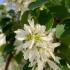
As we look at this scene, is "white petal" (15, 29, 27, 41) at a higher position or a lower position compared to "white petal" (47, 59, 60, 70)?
higher

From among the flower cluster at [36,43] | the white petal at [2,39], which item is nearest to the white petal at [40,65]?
the flower cluster at [36,43]

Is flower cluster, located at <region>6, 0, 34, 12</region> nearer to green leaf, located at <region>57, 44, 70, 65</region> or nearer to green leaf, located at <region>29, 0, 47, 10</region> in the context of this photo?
green leaf, located at <region>29, 0, 47, 10</region>

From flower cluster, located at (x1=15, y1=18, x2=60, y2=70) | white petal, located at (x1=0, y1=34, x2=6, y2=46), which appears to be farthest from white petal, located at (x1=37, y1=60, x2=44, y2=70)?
white petal, located at (x1=0, y1=34, x2=6, y2=46)

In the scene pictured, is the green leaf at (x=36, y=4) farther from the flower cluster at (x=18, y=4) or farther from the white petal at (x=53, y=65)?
the white petal at (x=53, y=65)

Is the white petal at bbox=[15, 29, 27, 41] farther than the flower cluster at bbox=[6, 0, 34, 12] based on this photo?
No

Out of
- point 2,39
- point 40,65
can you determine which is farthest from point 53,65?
point 2,39

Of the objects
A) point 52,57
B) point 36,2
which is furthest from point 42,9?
point 52,57

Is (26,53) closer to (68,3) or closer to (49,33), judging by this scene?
(49,33)

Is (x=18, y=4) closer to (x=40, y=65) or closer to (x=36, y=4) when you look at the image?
(x=36, y=4)
